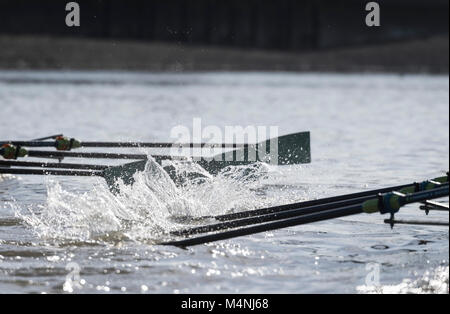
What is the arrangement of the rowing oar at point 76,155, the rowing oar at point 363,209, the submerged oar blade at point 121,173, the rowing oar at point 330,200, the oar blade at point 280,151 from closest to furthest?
the rowing oar at point 363,209
the rowing oar at point 330,200
the submerged oar blade at point 121,173
the rowing oar at point 76,155
the oar blade at point 280,151

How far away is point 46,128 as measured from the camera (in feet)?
94.2

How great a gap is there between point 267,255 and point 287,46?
95.8 metres

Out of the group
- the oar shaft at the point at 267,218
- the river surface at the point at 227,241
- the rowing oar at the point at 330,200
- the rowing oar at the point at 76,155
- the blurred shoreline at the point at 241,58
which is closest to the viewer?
the river surface at the point at 227,241

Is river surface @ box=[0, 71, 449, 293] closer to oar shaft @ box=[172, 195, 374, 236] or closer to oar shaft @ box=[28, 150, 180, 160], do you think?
oar shaft @ box=[172, 195, 374, 236]

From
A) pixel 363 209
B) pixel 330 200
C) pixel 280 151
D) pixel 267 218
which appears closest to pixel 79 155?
pixel 280 151

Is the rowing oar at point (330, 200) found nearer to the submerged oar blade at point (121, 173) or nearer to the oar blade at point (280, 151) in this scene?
the submerged oar blade at point (121, 173)

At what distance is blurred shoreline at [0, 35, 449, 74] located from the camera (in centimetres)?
9944

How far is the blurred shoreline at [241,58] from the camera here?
99.4 metres

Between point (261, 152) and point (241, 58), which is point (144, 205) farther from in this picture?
point (241, 58)

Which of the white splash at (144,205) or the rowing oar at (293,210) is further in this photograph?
Result: the white splash at (144,205)

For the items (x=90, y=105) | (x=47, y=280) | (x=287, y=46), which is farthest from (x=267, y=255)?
(x=287, y=46)

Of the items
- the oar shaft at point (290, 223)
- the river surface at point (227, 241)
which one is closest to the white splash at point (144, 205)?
the river surface at point (227, 241)
